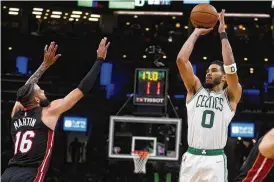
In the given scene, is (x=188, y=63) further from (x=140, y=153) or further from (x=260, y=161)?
(x=140, y=153)

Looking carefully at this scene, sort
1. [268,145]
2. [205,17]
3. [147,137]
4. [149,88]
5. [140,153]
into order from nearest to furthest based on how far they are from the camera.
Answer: [268,145] < [205,17] < [140,153] < [147,137] < [149,88]

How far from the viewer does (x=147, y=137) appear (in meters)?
14.6

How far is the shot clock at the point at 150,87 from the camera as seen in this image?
48.9 ft

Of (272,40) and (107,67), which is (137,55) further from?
(272,40)

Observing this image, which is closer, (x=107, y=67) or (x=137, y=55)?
(x=137, y=55)

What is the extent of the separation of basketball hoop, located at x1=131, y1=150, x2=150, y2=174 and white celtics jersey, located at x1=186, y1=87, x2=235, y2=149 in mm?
6856

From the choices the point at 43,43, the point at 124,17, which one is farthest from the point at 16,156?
the point at 124,17

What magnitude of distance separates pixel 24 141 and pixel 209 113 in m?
1.84

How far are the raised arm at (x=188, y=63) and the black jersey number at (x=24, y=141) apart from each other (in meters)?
1.61

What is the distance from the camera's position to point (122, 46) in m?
23.1

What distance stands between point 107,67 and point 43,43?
3.14 meters

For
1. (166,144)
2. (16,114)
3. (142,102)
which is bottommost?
(166,144)

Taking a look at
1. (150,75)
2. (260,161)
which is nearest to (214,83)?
(260,161)

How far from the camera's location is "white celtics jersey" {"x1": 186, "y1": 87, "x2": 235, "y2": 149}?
6078 millimetres
